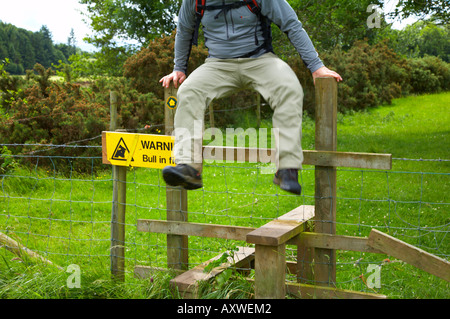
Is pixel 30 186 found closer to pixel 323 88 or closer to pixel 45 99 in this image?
pixel 45 99

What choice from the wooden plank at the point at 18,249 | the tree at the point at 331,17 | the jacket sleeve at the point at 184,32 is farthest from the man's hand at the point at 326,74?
the tree at the point at 331,17

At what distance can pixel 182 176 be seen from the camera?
3205mm

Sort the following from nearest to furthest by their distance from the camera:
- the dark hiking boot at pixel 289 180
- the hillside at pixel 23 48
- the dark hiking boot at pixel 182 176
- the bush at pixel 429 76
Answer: the dark hiking boot at pixel 289 180, the dark hiking boot at pixel 182 176, the bush at pixel 429 76, the hillside at pixel 23 48

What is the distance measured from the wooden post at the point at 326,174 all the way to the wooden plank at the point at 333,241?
7 centimetres

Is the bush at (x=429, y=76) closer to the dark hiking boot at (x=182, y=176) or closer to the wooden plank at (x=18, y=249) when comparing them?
the wooden plank at (x=18, y=249)

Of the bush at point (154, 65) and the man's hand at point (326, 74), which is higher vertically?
the bush at point (154, 65)

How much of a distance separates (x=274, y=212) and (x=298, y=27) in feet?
13.2

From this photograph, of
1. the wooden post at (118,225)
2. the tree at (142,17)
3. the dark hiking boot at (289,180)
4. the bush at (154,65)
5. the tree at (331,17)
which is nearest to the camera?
the dark hiking boot at (289,180)

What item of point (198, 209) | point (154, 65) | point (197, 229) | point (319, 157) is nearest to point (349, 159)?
point (319, 157)

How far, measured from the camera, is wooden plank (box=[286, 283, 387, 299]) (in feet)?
11.5

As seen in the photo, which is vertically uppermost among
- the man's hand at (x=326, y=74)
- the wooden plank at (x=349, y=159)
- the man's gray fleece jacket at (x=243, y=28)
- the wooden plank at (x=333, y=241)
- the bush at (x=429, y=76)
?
the bush at (x=429, y=76)

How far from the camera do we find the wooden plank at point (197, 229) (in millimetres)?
3867
